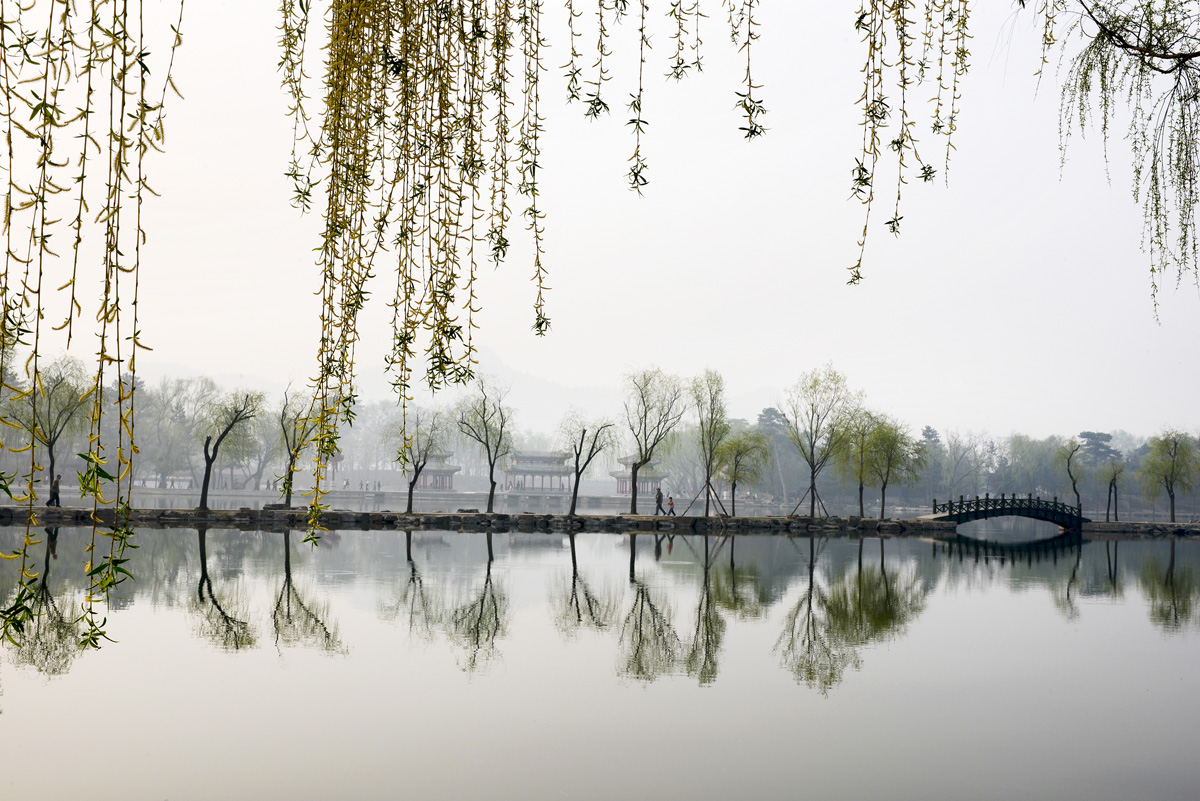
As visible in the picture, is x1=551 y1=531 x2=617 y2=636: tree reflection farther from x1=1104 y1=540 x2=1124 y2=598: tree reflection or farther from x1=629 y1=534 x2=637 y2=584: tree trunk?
x1=1104 y1=540 x2=1124 y2=598: tree reflection

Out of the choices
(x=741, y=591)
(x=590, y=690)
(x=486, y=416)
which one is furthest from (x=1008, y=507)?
(x=590, y=690)

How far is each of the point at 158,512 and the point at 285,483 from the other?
29141 mm

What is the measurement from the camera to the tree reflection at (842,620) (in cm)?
1140

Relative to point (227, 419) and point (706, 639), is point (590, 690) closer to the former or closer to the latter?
point (706, 639)

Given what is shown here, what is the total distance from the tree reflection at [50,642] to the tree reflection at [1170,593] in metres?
16.3

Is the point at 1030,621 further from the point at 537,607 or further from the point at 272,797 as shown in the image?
the point at 272,797

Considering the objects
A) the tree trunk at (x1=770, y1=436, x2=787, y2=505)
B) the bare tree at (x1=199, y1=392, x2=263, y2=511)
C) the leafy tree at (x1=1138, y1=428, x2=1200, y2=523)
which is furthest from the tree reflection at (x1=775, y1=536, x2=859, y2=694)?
the tree trunk at (x1=770, y1=436, x2=787, y2=505)

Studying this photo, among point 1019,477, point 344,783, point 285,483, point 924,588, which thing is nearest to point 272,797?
point 344,783

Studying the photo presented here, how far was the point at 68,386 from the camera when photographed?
33375mm

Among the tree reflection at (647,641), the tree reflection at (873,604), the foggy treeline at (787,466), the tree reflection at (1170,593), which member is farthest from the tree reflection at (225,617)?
the foggy treeline at (787,466)

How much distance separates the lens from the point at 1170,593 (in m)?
19.1

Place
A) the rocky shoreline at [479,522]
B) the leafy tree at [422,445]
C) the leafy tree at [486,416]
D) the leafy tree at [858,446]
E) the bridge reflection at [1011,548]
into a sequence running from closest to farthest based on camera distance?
the rocky shoreline at [479,522] < the bridge reflection at [1011,548] < the leafy tree at [422,445] < the leafy tree at [486,416] < the leafy tree at [858,446]

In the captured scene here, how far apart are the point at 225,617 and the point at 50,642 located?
8.54 ft

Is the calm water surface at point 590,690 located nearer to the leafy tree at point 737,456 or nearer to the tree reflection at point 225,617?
the tree reflection at point 225,617
